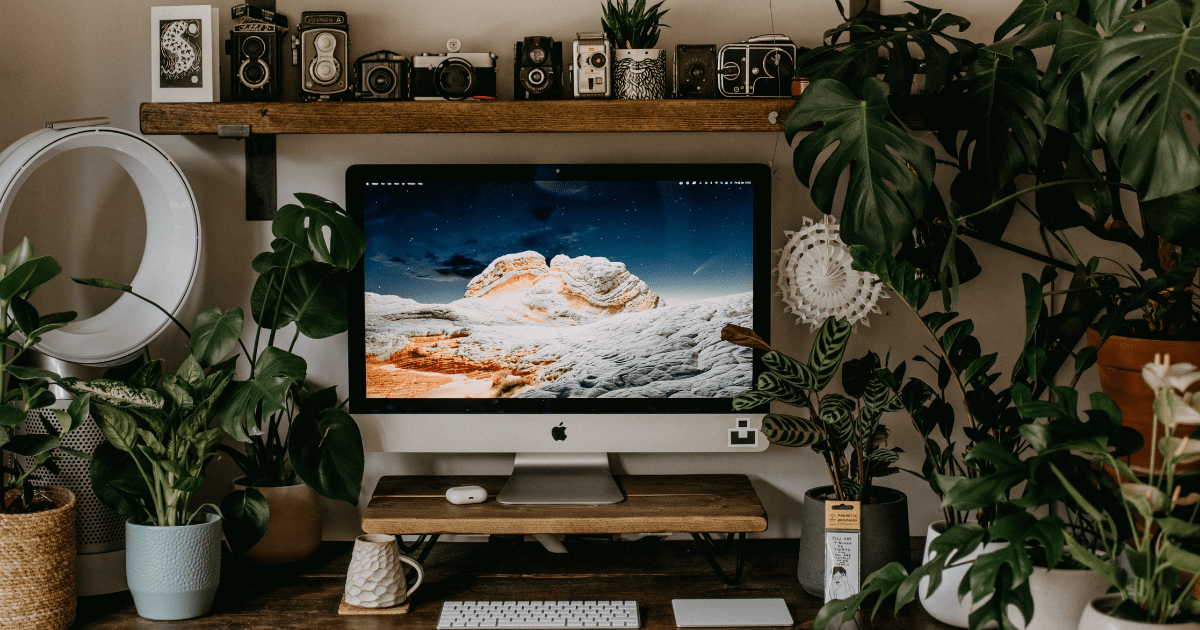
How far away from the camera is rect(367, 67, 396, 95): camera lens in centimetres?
162

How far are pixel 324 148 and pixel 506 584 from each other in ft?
3.38

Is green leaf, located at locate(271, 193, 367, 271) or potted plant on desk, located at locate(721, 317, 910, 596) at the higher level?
green leaf, located at locate(271, 193, 367, 271)

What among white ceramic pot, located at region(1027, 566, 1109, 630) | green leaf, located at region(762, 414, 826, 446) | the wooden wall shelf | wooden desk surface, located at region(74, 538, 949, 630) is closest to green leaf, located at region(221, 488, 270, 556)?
wooden desk surface, located at region(74, 538, 949, 630)

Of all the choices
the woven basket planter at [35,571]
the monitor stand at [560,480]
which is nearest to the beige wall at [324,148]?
the monitor stand at [560,480]

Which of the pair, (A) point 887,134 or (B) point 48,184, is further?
(B) point 48,184

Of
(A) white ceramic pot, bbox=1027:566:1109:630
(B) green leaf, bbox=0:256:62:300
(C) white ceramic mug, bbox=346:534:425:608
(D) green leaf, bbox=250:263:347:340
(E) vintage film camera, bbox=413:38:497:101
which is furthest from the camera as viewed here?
(E) vintage film camera, bbox=413:38:497:101

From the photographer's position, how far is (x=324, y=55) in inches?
64.2

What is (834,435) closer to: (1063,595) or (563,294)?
(1063,595)

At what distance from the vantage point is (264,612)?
1383 mm

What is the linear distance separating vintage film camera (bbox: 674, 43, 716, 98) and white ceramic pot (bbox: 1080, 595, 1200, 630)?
3.67 feet

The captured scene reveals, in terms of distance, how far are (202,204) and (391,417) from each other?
0.70 meters

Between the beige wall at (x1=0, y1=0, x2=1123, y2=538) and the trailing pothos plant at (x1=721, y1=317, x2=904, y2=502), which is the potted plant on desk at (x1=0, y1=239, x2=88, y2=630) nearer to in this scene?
the beige wall at (x1=0, y1=0, x2=1123, y2=538)

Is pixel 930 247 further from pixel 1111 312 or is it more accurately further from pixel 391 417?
pixel 391 417

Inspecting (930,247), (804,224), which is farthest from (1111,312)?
(804,224)
